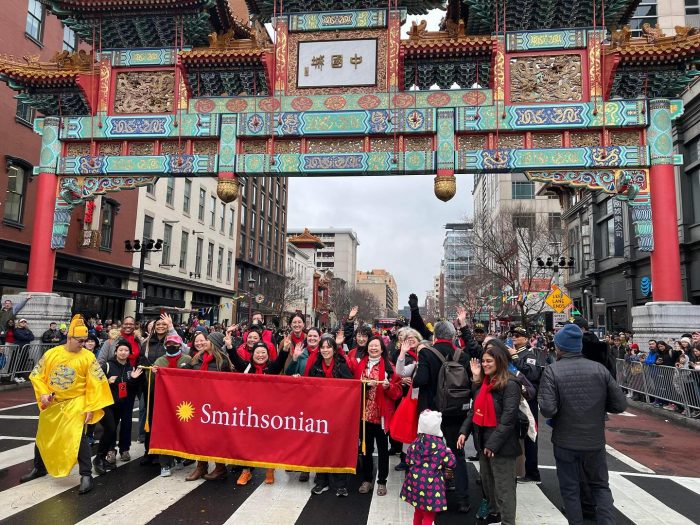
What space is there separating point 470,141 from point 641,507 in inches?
429

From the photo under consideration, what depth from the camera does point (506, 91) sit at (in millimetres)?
14219

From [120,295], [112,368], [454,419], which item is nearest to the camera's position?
[454,419]

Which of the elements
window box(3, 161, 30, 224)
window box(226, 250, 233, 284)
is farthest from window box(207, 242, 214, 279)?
window box(3, 161, 30, 224)

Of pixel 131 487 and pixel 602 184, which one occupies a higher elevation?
pixel 602 184

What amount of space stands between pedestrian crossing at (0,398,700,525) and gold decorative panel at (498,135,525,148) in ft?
31.8

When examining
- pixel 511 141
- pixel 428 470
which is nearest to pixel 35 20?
pixel 511 141

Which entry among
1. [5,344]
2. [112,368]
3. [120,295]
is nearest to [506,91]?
[112,368]

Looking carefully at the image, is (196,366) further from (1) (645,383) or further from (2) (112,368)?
(1) (645,383)

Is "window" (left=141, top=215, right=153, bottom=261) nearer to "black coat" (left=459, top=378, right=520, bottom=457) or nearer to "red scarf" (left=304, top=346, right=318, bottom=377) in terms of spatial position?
"red scarf" (left=304, top=346, right=318, bottom=377)

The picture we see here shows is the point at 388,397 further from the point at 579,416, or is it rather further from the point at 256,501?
the point at 579,416

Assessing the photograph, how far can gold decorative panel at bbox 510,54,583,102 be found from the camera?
14.1 meters

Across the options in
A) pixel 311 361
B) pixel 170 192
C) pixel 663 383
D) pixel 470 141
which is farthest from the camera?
pixel 170 192

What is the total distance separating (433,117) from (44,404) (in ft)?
Answer: 39.6

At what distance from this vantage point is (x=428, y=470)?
4.37 m
